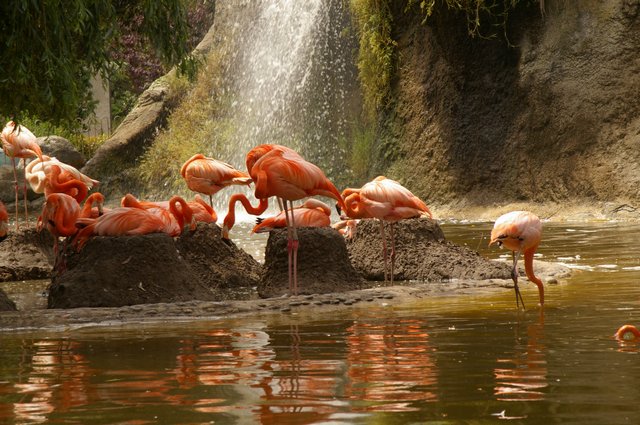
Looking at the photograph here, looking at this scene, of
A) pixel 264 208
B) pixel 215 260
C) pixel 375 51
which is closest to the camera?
pixel 264 208

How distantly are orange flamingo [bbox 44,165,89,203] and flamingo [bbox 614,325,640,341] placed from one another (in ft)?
17.7

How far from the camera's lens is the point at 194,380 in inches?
174

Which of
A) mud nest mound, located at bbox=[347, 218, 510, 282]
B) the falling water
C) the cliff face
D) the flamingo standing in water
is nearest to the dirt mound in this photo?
mud nest mound, located at bbox=[347, 218, 510, 282]

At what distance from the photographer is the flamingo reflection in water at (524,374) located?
3963 millimetres

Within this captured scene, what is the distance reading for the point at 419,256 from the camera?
29.9 feet

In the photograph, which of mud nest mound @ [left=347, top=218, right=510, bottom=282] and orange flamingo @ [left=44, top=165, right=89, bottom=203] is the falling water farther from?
mud nest mound @ [left=347, top=218, right=510, bottom=282]

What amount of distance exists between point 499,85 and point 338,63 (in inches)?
164

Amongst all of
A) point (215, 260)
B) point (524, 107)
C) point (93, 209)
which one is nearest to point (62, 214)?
point (93, 209)

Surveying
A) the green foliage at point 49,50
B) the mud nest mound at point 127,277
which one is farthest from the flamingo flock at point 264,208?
the green foliage at point 49,50

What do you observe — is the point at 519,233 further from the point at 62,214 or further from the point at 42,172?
the point at 42,172

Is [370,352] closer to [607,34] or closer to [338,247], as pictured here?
[338,247]

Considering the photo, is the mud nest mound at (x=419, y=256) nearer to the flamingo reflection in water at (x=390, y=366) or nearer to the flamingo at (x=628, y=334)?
the flamingo reflection in water at (x=390, y=366)

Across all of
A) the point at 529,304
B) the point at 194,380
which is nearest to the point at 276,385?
the point at 194,380

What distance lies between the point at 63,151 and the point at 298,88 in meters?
5.03
